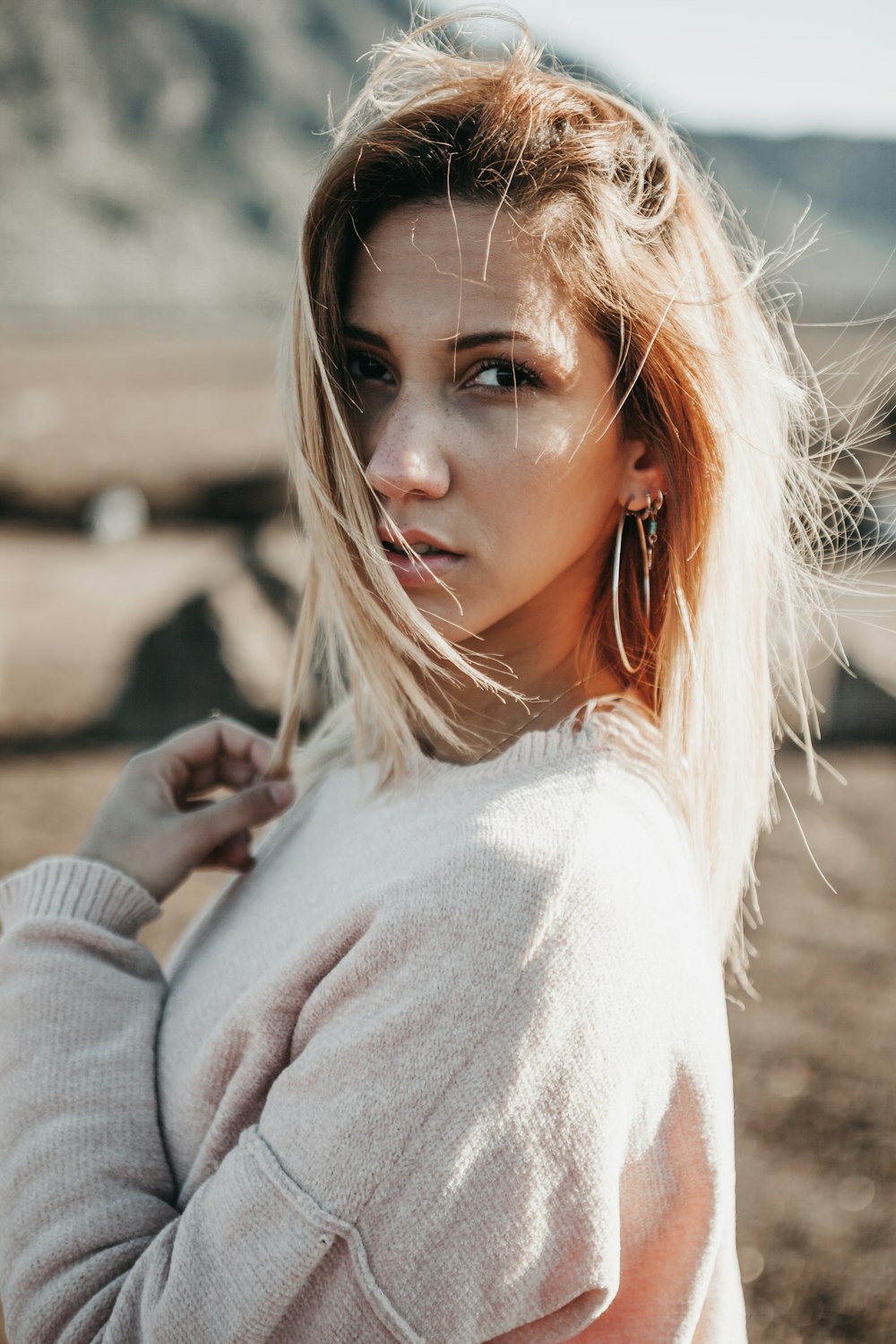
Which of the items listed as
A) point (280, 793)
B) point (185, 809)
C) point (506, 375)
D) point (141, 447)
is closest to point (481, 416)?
point (506, 375)

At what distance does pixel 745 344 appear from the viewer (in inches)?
47.7

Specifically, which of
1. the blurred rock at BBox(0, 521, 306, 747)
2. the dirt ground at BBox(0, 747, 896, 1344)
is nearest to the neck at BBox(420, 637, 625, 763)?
the dirt ground at BBox(0, 747, 896, 1344)

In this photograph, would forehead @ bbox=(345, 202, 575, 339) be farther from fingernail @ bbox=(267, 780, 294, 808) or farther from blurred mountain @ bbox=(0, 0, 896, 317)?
blurred mountain @ bbox=(0, 0, 896, 317)

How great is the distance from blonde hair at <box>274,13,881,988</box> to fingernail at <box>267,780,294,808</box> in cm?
25

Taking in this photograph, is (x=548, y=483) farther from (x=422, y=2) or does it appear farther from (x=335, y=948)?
(x=422, y=2)

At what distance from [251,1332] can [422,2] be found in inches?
61.1

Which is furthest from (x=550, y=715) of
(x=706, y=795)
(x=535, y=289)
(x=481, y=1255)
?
(x=481, y=1255)

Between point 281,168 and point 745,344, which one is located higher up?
point 745,344

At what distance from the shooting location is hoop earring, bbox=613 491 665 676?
1.22 meters

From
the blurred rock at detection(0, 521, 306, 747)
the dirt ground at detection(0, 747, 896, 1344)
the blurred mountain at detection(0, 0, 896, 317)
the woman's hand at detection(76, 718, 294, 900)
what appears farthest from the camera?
the blurred mountain at detection(0, 0, 896, 317)

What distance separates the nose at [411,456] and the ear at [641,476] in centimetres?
22

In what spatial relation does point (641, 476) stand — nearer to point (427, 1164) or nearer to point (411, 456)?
point (411, 456)

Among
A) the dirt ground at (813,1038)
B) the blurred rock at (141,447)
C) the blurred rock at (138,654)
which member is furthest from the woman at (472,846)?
the blurred rock at (141,447)

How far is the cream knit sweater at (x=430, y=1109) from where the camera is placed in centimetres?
88
